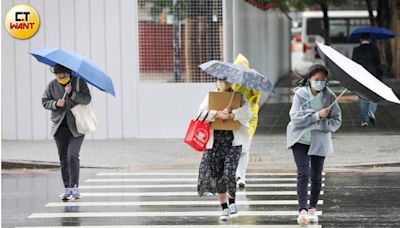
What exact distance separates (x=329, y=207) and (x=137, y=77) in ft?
26.0

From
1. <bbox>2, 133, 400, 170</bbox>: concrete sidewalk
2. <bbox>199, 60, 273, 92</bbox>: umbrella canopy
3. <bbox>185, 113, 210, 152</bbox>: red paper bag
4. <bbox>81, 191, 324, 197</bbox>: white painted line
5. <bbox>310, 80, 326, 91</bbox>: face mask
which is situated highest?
<bbox>199, 60, 273, 92</bbox>: umbrella canopy

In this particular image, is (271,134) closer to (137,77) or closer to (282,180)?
(137,77)

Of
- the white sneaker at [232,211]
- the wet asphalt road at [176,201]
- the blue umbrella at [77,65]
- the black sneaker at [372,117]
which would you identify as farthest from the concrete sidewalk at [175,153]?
the white sneaker at [232,211]

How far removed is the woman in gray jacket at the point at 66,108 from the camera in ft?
37.1

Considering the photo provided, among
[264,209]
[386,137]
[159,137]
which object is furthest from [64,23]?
[264,209]

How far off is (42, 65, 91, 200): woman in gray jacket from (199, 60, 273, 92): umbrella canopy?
2239mm

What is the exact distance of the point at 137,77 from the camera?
709 inches

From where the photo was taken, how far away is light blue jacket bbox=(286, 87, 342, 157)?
9.55 meters

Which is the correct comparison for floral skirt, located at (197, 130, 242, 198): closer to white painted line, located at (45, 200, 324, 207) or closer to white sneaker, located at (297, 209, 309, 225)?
white sneaker, located at (297, 209, 309, 225)

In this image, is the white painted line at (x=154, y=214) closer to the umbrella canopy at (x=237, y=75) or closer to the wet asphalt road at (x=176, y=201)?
the wet asphalt road at (x=176, y=201)

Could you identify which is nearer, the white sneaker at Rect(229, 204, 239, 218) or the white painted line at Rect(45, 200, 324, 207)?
the white sneaker at Rect(229, 204, 239, 218)

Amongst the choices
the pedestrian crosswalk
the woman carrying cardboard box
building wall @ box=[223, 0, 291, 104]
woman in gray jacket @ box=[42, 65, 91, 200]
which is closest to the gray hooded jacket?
woman in gray jacket @ box=[42, 65, 91, 200]

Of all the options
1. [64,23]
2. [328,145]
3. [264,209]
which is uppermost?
[64,23]

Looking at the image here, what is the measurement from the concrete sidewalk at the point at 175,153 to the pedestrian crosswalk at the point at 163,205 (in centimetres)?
113
